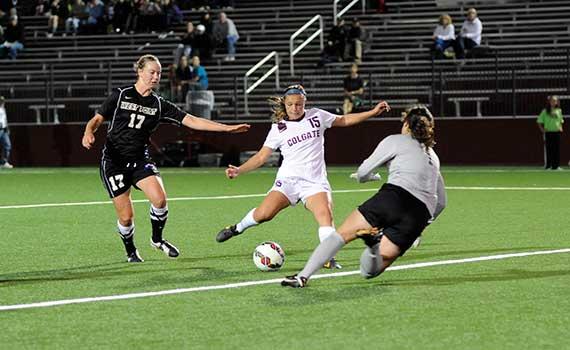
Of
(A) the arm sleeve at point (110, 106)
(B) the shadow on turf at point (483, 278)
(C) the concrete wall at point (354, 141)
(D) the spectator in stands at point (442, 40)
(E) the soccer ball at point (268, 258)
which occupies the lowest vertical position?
(C) the concrete wall at point (354, 141)

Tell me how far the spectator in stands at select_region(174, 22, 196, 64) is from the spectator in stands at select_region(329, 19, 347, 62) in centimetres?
433

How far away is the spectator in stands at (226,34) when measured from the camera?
39875 millimetres

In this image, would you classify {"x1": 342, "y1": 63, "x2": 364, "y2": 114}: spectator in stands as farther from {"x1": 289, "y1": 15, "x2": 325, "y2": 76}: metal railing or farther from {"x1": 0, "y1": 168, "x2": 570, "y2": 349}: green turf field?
{"x1": 0, "y1": 168, "x2": 570, "y2": 349}: green turf field

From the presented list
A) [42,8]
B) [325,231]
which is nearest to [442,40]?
[42,8]

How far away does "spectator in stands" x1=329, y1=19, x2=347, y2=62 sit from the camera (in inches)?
1500

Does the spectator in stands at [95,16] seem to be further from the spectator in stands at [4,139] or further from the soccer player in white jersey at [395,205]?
the soccer player in white jersey at [395,205]

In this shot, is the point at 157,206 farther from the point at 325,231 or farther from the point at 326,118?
the point at 325,231

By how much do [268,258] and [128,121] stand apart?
2.38 metres

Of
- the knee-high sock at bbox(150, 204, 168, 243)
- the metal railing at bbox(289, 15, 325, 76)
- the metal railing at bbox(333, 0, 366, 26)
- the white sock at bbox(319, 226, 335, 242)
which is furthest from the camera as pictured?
the metal railing at bbox(333, 0, 366, 26)

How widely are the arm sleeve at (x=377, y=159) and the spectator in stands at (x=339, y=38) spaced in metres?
27.5

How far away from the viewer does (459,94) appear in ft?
116

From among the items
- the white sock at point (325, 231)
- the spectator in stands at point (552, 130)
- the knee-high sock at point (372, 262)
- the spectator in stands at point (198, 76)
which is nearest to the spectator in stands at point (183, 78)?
the spectator in stands at point (198, 76)

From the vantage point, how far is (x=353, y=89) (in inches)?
1399

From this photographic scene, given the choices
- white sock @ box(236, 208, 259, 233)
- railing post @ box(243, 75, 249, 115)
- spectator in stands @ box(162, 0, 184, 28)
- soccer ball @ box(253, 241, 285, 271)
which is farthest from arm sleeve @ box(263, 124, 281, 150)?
spectator in stands @ box(162, 0, 184, 28)
